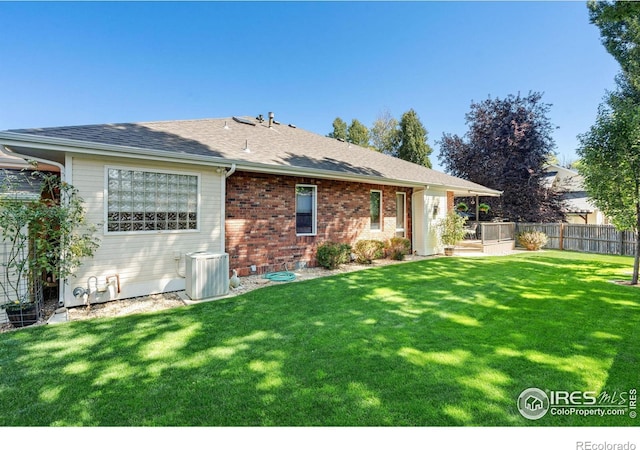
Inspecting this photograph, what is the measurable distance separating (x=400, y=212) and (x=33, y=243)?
1150 cm

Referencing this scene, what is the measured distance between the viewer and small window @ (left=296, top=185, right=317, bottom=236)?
30.7ft

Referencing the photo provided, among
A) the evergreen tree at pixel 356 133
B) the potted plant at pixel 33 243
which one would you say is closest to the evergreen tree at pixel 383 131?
the evergreen tree at pixel 356 133

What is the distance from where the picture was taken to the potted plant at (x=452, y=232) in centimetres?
1230

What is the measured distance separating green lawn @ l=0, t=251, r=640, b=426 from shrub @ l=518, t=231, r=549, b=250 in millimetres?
9911

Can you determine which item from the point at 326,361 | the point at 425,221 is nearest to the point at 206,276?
the point at 326,361

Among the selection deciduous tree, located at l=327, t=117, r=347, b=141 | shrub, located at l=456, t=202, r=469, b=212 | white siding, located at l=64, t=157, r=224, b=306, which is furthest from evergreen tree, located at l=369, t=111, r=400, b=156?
white siding, located at l=64, t=157, r=224, b=306

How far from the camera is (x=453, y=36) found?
10.6m

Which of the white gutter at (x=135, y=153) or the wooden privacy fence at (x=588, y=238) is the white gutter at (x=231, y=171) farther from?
the wooden privacy fence at (x=588, y=238)

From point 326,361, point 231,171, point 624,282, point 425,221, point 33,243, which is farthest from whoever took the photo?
point 425,221

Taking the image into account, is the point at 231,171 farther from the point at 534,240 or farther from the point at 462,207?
the point at 462,207

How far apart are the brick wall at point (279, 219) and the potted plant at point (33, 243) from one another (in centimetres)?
318

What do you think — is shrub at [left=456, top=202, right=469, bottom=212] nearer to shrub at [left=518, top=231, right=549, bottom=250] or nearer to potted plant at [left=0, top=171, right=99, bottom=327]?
shrub at [left=518, top=231, right=549, bottom=250]

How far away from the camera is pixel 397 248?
11102 millimetres
